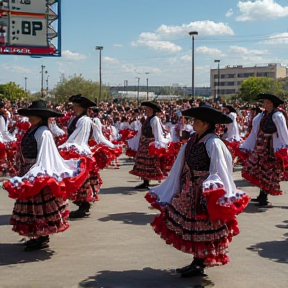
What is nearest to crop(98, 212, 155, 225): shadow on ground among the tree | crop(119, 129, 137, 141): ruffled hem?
crop(119, 129, 137, 141): ruffled hem

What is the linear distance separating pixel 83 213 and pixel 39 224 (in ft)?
7.98

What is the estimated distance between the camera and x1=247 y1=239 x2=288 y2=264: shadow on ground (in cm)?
628

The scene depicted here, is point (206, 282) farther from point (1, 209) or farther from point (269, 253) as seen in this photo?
point (1, 209)

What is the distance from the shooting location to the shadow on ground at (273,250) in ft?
20.6

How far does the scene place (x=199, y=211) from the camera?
5230mm

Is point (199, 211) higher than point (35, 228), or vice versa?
point (199, 211)

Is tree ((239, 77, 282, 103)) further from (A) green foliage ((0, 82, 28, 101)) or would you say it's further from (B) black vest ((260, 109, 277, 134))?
(B) black vest ((260, 109, 277, 134))

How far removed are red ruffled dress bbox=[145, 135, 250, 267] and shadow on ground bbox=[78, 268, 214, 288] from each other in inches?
13.5

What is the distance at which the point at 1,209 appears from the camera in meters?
9.36

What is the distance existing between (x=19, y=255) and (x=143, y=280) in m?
1.84

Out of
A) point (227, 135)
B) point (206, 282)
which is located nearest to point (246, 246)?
point (206, 282)

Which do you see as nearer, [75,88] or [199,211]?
[199,211]

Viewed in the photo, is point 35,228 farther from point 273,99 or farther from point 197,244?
point 273,99

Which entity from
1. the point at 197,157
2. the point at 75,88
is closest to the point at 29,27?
the point at 197,157
